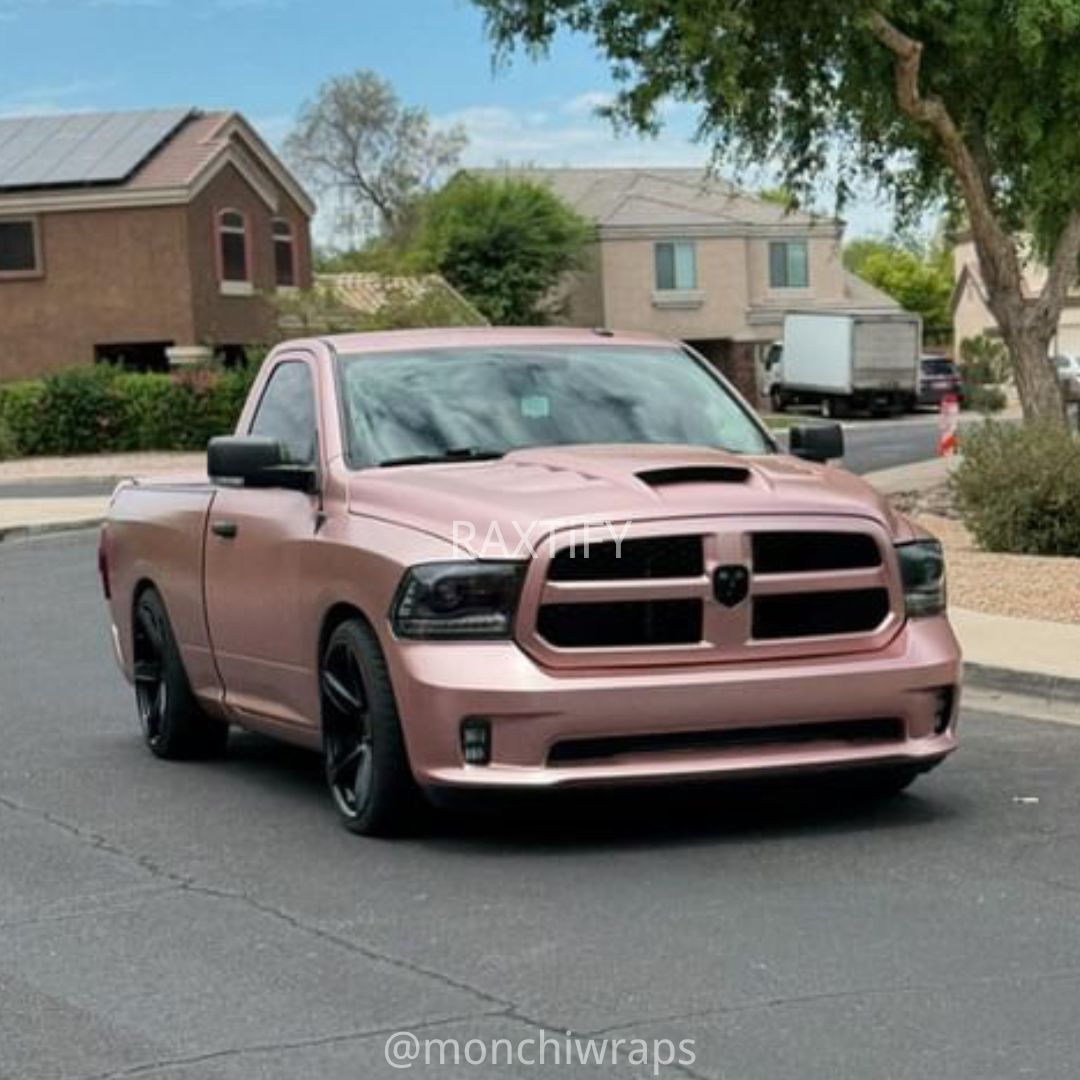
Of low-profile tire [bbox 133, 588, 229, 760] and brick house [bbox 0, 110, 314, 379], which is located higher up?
brick house [bbox 0, 110, 314, 379]

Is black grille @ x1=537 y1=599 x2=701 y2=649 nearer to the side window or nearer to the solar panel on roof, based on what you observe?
the side window

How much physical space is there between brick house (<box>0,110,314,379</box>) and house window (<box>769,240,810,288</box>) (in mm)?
24581

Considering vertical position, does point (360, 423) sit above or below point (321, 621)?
above

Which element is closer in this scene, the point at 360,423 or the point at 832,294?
the point at 360,423

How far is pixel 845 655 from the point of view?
7.20 meters

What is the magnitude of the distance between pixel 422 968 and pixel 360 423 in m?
2.93

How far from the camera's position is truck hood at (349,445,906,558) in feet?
23.0

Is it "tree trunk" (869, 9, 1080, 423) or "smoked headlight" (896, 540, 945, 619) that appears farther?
"tree trunk" (869, 9, 1080, 423)

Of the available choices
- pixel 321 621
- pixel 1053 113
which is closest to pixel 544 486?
pixel 321 621

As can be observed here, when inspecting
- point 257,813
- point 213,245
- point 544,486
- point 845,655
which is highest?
point 213,245

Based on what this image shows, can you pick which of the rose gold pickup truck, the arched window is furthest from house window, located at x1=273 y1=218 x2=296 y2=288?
the rose gold pickup truck

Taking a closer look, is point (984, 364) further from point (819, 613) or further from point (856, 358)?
point (819, 613)

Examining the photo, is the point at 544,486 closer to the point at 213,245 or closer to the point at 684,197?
the point at 213,245

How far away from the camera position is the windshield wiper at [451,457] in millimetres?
7984
